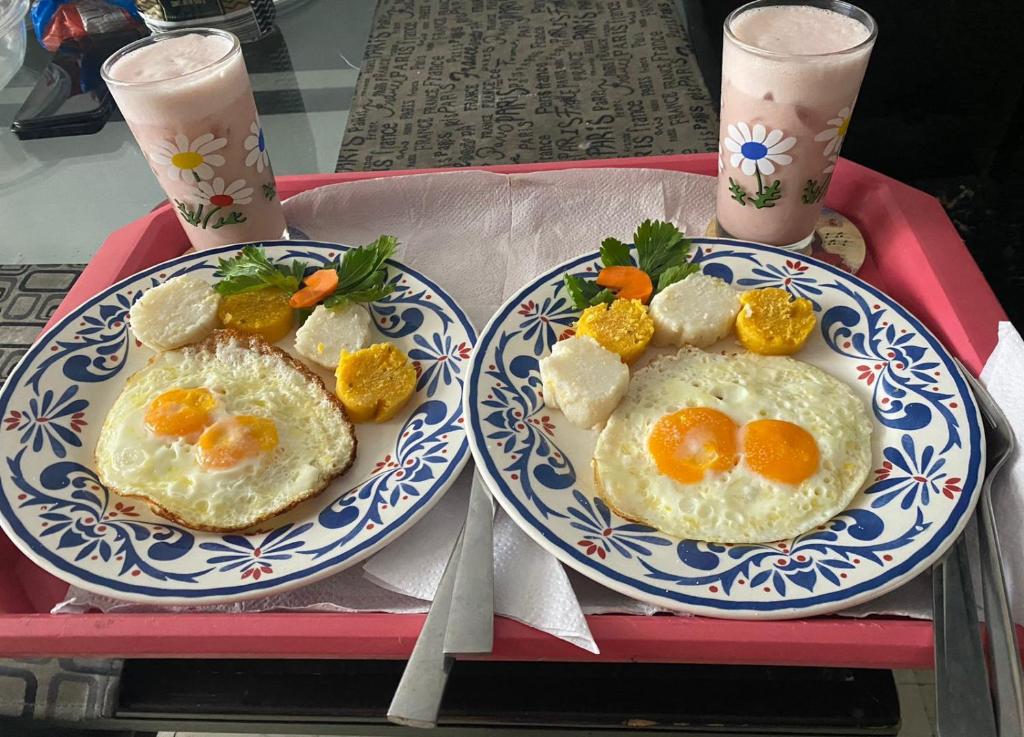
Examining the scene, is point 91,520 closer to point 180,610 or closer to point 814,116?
point 180,610

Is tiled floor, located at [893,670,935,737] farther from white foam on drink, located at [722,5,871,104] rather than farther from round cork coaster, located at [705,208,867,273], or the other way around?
white foam on drink, located at [722,5,871,104]

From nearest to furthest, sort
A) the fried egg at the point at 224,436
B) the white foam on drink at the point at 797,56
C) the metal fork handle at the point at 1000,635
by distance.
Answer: the metal fork handle at the point at 1000,635 → the fried egg at the point at 224,436 → the white foam on drink at the point at 797,56

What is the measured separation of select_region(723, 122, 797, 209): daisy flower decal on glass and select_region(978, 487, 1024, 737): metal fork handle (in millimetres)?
620

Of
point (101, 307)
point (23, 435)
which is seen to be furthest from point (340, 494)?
point (101, 307)

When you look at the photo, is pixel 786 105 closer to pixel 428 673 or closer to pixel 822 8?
pixel 822 8

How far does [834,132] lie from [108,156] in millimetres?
1778

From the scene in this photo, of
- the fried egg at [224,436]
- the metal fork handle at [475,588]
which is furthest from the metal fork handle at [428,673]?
the fried egg at [224,436]

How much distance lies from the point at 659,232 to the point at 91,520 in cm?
96

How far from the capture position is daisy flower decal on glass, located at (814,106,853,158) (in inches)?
47.9

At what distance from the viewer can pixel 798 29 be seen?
49.4 inches

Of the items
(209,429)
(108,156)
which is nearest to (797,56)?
(209,429)

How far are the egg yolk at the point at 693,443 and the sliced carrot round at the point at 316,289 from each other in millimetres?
598

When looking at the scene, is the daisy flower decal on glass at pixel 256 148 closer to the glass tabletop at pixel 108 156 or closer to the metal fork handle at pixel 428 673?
the glass tabletop at pixel 108 156

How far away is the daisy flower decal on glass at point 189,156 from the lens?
129 centimetres
